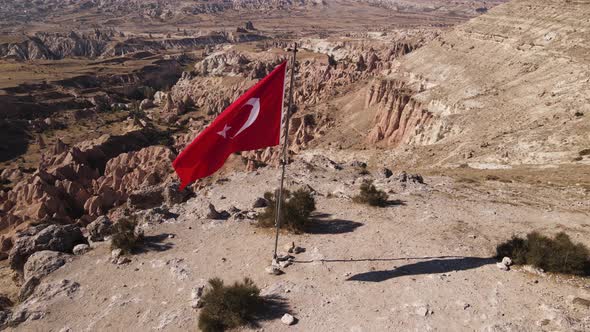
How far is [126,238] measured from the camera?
13.9 metres

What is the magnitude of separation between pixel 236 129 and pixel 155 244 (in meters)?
6.57

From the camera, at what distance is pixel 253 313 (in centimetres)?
998

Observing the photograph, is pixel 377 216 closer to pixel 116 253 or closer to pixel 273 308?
pixel 273 308

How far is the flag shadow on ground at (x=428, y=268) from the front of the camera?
1111 centimetres

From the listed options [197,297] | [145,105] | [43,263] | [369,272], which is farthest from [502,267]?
[145,105]

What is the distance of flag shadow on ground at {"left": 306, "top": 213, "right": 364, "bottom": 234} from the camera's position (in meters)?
14.2

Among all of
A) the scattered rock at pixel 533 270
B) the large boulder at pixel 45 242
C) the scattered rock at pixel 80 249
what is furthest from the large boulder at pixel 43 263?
the scattered rock at pixel 533 270

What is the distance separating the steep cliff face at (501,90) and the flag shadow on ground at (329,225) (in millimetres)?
14205

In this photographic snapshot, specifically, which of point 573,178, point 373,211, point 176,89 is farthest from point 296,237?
point 176,89

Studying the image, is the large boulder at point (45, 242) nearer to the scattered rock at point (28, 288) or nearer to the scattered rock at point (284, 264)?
the scattered rock at point (28, 288)

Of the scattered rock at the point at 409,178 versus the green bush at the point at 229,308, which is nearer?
the green bush at the point at 229,308

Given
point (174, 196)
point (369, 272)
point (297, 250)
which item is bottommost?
point (174, 196)

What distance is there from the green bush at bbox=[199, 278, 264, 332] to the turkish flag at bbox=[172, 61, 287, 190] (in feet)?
9.78

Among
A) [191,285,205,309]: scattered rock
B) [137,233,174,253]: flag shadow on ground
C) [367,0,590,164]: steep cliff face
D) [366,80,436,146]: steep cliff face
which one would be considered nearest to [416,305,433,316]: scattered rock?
[191,285,205,309]: scattered rock
